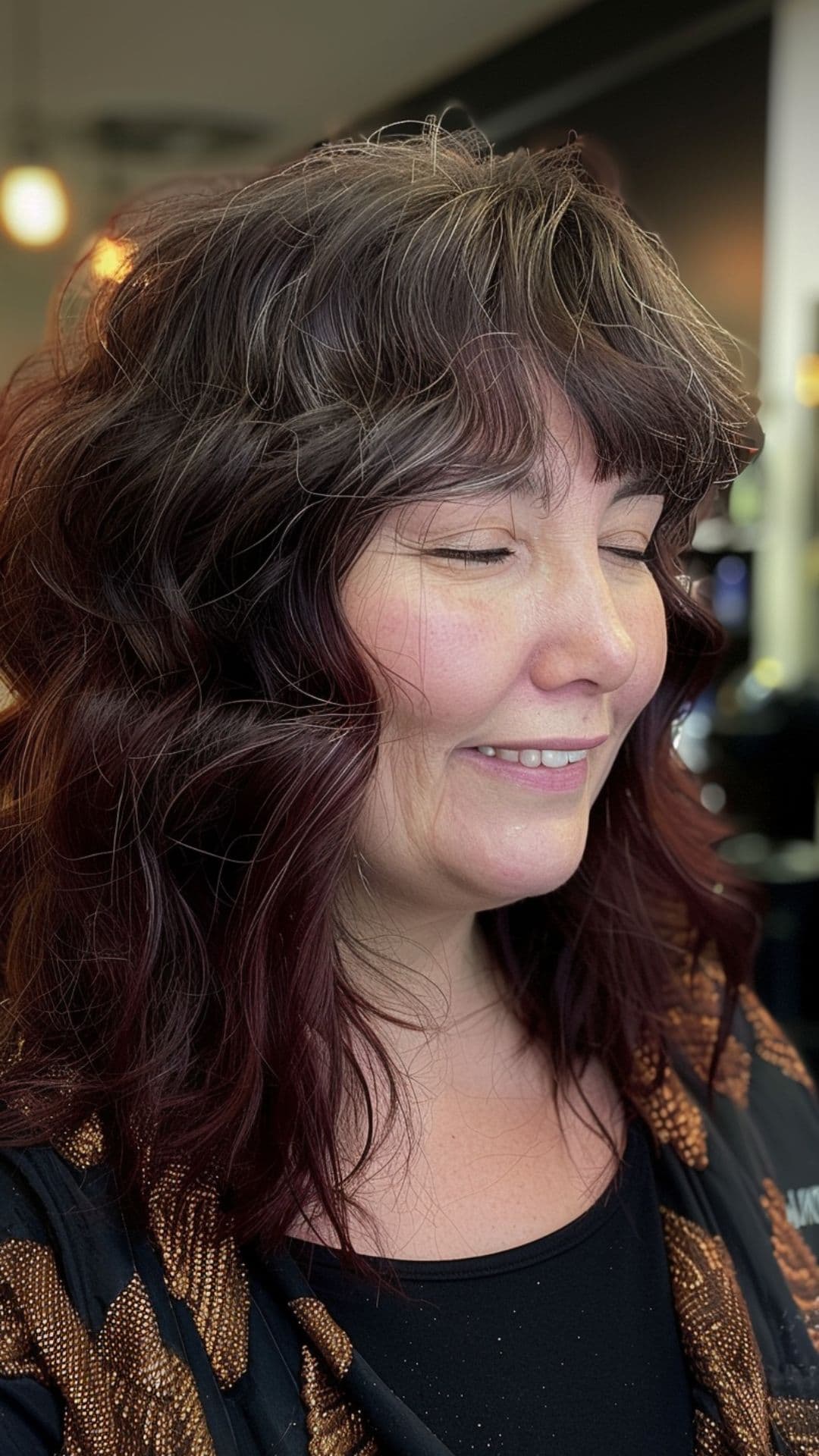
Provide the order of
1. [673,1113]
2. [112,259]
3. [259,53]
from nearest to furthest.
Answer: [112,259], [673,1113], [259,53]

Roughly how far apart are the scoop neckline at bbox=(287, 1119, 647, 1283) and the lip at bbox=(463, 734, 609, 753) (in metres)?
0.41

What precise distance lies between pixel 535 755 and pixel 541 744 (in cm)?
1

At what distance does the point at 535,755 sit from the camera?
1077 mm

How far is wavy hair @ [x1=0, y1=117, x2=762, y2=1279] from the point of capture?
39.9 inches

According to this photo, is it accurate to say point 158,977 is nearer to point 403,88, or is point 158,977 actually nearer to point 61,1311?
point 61,1311

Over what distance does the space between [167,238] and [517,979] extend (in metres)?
0.75

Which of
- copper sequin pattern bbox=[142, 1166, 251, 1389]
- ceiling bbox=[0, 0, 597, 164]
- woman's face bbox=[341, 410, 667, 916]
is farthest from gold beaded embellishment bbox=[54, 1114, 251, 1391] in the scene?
ceiling bbox=[0, 0, 597, 164]

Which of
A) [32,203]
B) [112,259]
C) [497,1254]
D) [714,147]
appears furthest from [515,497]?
[32,203]

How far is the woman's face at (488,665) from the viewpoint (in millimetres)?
1014

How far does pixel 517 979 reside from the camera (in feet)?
4.54

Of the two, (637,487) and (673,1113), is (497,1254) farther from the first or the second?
(637,487)

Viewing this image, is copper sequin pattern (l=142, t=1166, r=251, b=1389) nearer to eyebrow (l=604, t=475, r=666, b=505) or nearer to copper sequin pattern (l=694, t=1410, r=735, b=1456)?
copper sequin pattern (l=694, t=1410, r=735, b=1456)

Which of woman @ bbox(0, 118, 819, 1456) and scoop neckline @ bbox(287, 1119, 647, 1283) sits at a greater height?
woman @ bbox(0, 118, 819, 1456)

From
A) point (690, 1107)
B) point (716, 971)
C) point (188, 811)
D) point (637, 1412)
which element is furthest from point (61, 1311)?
point (716, 971)
